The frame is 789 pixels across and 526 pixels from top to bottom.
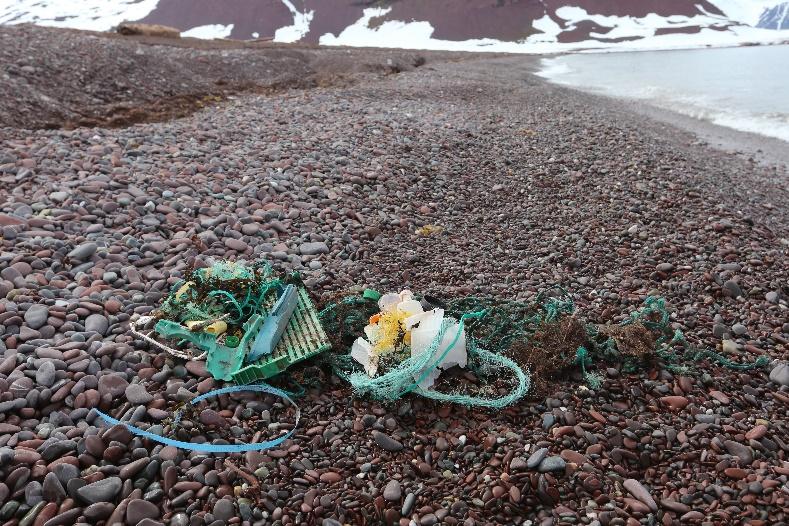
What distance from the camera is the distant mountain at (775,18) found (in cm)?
4162

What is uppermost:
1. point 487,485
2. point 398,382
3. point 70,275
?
point 70,275

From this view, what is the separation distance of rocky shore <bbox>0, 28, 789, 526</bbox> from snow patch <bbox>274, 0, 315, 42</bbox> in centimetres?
3438

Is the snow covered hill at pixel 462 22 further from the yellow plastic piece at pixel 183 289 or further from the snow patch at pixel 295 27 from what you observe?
the yellow plastic piece at pixel 183 289

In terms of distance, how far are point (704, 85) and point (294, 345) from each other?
A: 1696 cm

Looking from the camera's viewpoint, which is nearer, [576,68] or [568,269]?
[568,269]

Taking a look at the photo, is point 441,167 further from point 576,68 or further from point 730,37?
point 730,37

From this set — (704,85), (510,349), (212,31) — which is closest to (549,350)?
(510,349)

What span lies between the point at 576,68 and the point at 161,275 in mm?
23830

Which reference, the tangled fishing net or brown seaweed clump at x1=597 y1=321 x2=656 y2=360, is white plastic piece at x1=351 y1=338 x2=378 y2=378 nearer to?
the tangled fishing net

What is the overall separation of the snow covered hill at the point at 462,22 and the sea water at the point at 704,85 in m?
14.3

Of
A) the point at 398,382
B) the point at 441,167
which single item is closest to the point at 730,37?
the point at 441,167

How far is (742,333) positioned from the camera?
9.91ft

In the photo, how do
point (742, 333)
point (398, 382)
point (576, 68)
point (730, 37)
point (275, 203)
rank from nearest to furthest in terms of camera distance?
1. point (398, 382)
2. point (742, 333)
3. point (275, 203)
4. point (576, 68)
5. point (730, 37)

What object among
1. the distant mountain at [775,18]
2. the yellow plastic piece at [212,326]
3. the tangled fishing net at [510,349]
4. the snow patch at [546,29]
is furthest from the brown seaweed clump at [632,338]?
the distant mountain at [775,18]
